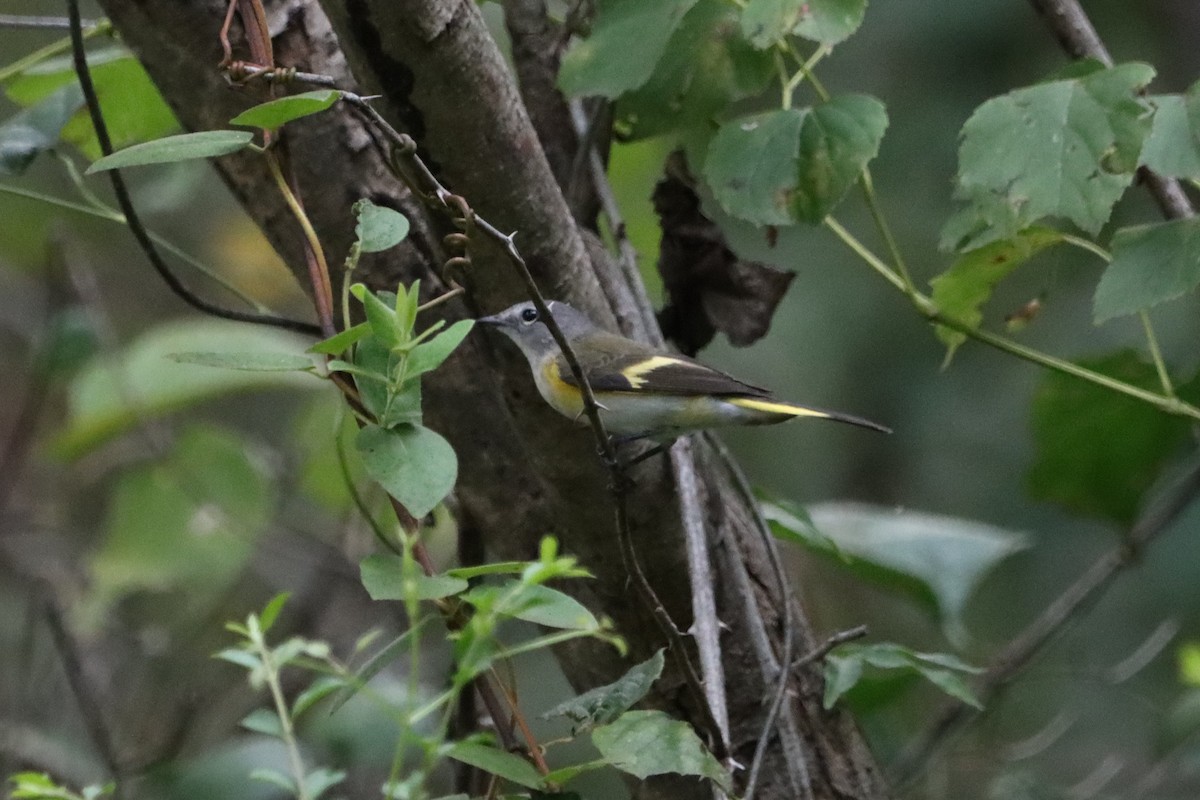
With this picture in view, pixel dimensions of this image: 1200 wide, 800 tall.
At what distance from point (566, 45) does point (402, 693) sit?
1.02m

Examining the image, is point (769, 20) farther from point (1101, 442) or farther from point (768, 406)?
point (1101, 442)

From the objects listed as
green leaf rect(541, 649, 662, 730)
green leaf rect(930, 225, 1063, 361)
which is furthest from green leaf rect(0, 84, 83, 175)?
green leaf rect(930, 225, 1063, 361)

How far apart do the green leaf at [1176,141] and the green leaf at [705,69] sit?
1.67 feet

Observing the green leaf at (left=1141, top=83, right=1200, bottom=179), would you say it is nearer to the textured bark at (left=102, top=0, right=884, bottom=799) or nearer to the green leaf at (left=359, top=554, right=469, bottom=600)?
the textured bark at (left=102, top=0, right=884, bottom=799)

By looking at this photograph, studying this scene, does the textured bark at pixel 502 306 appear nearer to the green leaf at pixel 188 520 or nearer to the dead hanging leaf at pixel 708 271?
the dead hanging leaf at pixel 708 271

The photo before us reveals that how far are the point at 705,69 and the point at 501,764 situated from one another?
1.03 metres

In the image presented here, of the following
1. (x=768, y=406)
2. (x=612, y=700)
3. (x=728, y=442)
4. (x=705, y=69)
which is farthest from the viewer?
(x=728, y=442)

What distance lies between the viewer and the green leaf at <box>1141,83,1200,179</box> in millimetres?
1356

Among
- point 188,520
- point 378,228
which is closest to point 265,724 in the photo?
point 378,228

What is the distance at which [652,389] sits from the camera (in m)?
1.98

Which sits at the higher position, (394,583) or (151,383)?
(394,583)

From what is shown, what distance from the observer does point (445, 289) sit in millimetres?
1605

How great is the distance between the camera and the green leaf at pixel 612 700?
1.13 meters

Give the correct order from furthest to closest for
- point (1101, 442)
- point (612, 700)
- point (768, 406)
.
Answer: point (1101, 442), point (768, 406), point (612, 700)
